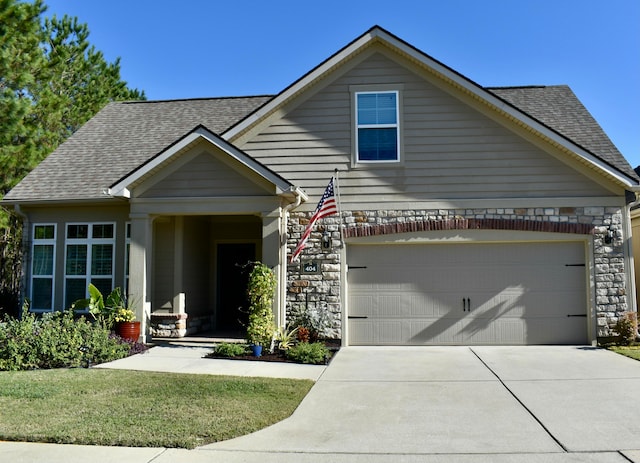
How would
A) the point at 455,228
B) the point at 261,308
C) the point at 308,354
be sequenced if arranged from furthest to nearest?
1. the point at 455,228
2. the point at 261,308
3. the point at 308,354

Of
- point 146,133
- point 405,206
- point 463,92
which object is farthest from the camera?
point 146,133

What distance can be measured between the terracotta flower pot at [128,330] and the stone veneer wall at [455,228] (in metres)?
3.12

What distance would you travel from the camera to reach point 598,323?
11555 millimetres

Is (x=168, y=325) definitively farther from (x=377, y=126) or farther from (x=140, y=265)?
(x=377, y=126)

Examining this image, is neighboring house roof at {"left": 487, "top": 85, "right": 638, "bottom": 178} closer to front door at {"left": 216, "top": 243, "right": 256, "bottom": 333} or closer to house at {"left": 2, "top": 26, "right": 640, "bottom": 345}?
house at {"left": 2, "top": 26, "right": 640, "bottom": 345}

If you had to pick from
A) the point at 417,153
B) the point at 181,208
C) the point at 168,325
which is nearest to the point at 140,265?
the point at 181,208

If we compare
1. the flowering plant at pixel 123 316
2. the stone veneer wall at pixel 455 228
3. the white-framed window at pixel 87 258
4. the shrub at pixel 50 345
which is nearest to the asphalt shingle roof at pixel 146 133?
the white-framed window at pixel 87 258

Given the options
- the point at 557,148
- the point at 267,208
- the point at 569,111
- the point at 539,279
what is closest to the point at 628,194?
the point at 557,148

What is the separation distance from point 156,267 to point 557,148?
29.7 ft

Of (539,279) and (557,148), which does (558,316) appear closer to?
(539,279)

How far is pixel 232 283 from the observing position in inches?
595

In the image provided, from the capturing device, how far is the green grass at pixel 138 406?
558cm

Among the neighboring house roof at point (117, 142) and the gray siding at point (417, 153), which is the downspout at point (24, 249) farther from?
the gray siding at point (417, 153)

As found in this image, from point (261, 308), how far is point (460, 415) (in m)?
5.14
